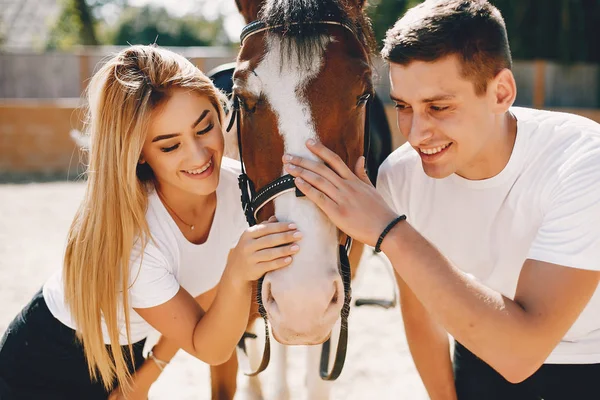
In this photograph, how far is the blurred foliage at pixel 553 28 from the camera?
1480 cm

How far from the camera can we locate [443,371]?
93.8 inches

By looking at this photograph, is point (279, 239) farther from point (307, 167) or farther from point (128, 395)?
point (128, 395)

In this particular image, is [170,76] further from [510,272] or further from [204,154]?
[510,272]

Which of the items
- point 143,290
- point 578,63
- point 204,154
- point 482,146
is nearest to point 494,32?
point 482,146

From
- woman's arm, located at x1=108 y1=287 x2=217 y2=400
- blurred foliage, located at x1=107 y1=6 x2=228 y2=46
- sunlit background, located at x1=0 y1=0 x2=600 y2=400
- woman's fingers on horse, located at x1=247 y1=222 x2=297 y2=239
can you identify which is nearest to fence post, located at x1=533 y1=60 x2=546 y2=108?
sunlit background, located at x1=0 y1=0 x2=600 y2=400

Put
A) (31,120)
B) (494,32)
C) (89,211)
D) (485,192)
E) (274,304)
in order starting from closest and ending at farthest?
(274,304) < (494,32) < (485,192) < (89,211) < (31,120)

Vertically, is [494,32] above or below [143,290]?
above

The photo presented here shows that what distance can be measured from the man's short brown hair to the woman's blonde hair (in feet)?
2.95

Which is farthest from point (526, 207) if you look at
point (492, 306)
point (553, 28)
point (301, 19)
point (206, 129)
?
point (553, 28)

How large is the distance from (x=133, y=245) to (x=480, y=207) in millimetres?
1365

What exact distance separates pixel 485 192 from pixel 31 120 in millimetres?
12149

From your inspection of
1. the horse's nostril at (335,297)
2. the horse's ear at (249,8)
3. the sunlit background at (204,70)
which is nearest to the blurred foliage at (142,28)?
the sunlit background at (204,70)

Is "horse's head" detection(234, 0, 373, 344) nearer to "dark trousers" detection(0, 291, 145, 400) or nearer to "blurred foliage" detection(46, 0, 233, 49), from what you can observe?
"dark trousers" detection(0, 291, 145, 400)

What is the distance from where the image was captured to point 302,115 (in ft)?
6.13
